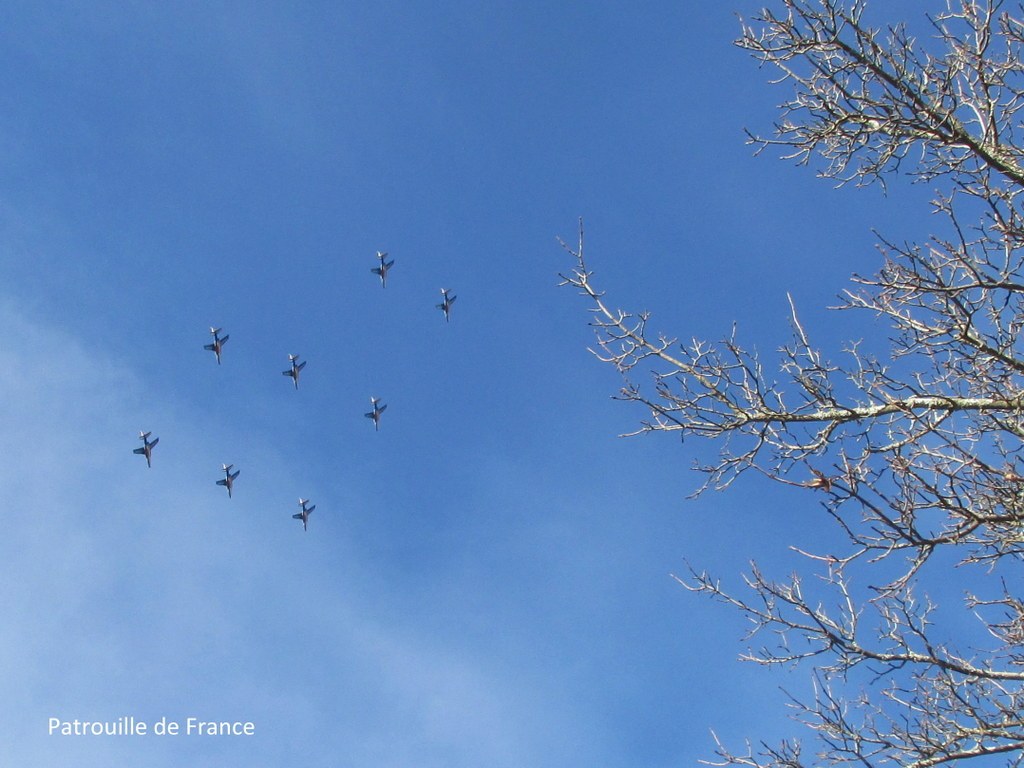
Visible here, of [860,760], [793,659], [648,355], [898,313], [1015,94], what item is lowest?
[860,760]

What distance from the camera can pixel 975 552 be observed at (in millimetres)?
5969

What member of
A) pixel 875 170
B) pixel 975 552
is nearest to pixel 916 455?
pixel 975 552

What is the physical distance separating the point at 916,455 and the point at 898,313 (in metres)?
1.15

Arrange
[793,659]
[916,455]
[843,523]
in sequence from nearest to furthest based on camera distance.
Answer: [843,523], [916,455], [793,659]

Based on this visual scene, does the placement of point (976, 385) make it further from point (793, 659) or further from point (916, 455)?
point (793, 659)

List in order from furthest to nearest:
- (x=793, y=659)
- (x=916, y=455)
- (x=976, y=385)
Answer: (x=793, y=659) < (x=976, y=385) < (x=916, y=455)

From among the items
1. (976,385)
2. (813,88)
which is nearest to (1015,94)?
(813,88)

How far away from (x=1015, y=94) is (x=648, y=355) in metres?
3.29

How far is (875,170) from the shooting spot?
23.0 ft

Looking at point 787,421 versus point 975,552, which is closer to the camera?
point 975,552

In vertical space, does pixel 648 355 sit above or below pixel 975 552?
above

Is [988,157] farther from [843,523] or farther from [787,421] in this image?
[843,523]

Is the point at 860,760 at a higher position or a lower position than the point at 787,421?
lower

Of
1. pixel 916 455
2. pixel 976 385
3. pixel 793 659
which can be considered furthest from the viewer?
pixel 793 659
